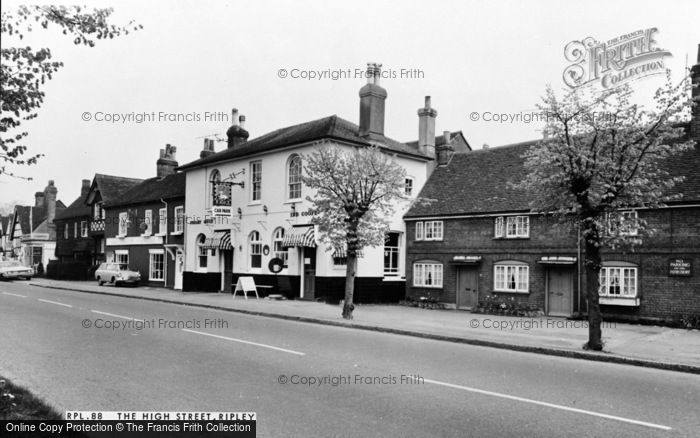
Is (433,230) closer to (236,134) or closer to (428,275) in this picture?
(428,275)

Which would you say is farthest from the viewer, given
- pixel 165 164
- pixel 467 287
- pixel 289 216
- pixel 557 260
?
pixel 165 164

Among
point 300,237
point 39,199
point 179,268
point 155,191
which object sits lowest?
point 179,268

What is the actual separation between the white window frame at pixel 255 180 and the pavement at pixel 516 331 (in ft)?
22.1

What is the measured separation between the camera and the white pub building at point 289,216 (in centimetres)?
2647

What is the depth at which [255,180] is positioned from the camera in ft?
98.8

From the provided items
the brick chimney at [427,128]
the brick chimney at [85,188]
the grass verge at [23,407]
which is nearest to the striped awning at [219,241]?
the brick chimney at [427,128]

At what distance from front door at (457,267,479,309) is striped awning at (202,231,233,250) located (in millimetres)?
12053

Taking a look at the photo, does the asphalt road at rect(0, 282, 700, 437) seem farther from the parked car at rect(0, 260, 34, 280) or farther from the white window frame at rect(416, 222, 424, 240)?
the parked car at rect(0, 260, 34, 280)

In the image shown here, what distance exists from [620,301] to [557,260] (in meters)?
2.70

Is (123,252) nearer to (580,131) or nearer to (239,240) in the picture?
(239,240)

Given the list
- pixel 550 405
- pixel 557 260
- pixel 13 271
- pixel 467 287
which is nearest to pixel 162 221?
pixel 13 271

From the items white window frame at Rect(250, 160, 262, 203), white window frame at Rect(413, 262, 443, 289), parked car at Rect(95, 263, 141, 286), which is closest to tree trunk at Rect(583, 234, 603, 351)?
white window frame at Rect(413, 262, 443, 289)

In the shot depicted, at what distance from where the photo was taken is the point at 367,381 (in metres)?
9.08

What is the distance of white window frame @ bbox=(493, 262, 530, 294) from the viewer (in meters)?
23.5
